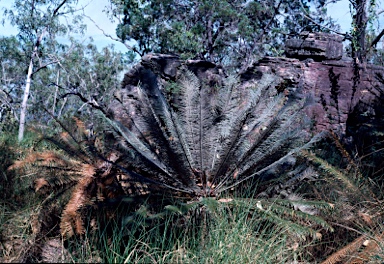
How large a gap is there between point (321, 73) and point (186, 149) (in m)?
5.15

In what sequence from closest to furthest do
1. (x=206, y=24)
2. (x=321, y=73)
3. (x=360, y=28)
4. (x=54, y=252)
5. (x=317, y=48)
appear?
(x=54, y=252)
(x=321, y=73)
(x=317, y=48)
(x=360, y=28)
(x=206, y=24)

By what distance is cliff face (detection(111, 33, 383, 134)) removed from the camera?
8.38 metres

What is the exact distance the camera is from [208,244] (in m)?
3.56

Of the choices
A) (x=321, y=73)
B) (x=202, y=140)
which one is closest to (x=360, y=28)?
(x=321, y=73)

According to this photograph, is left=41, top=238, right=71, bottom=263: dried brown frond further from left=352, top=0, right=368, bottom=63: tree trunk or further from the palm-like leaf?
left=352, top=0, right=368, bottom=63: tree trunk

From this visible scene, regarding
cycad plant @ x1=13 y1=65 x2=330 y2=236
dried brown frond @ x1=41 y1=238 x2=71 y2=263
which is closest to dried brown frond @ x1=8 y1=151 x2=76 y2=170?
cycad plant @ x1=13 y1=65 x2=330 y2=236

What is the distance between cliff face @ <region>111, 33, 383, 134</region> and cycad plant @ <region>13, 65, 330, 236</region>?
3.62 m

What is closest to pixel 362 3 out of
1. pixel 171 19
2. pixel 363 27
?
pixel 363 27

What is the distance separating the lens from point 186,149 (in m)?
4.47

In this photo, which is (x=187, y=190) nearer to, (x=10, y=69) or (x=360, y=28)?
(x=360, y=28)

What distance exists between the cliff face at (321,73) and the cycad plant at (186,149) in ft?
11.9

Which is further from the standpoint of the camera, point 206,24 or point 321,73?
point 206,24

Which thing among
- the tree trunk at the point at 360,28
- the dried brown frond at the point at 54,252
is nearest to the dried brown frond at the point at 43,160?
the dried brown frond at the point at 54,252

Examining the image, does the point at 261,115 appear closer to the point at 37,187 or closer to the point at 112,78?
the point at 37,187
